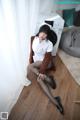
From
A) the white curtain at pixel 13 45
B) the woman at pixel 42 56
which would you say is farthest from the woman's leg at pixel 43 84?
the white curtain at pixel 13 45

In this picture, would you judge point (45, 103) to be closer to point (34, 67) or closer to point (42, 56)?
point (34, 67)

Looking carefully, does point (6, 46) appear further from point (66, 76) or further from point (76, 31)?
point (76, 31)

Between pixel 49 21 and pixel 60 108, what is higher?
pixel 49 21

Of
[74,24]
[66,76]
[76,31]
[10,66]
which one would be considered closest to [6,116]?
[10,66]

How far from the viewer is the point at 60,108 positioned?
5.75ft

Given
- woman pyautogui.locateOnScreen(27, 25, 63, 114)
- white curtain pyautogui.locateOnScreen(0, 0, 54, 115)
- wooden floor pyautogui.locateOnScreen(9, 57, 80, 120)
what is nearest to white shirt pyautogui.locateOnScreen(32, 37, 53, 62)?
woman pyautogui.locateOnScreen(27, 25, 63, 114)

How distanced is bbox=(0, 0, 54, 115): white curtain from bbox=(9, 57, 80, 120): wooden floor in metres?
0.10

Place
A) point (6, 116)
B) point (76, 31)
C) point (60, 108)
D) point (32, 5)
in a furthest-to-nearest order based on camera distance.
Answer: point (76, 31)
point (32, 5)
point (60, 108)
point (6, 116)

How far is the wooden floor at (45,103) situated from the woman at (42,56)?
0.11 metres

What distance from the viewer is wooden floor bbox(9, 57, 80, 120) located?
5.57ft

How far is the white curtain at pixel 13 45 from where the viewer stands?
140cm

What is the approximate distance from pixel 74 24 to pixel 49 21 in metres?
1.04

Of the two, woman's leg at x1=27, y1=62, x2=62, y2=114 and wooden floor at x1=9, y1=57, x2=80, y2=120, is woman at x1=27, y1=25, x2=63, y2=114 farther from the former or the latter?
wooden floor at x1=9, y1=57, x2=80, y2=120

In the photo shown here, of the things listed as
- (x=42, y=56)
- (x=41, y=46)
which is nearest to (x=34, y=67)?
(x=42, y=56)
